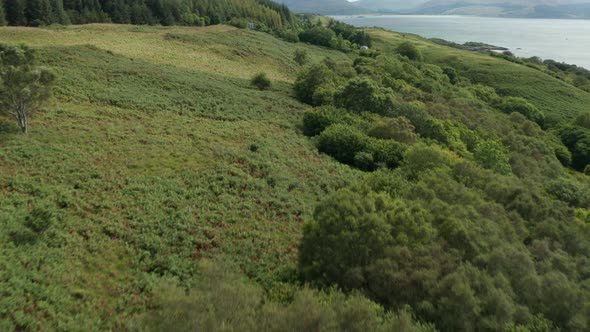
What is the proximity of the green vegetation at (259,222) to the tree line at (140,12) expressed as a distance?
48352 mm

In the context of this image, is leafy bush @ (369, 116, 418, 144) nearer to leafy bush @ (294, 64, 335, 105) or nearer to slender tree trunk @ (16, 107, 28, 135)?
leafy bush @ (294, 64, 335, 105)

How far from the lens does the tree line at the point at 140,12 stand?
75.6m

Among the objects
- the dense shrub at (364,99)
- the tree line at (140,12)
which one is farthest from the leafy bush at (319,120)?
the tree line at (140,12)

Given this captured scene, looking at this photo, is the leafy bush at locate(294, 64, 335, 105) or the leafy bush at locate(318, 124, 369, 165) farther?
the leafy bush at locate(294, 64, 335, 105)

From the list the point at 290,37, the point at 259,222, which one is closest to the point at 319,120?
the point at 259,222

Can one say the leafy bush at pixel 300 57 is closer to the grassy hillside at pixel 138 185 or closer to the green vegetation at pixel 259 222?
the grassy hillside at pixel 138 185

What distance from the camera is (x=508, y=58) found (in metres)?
113

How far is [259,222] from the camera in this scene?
1873cm

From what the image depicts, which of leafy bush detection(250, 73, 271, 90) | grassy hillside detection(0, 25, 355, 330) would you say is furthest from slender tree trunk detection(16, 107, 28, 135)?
leafy bush detection(250, 73, 271, 90)

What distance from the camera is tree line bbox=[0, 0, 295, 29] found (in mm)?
75625

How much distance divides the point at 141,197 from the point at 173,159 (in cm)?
546

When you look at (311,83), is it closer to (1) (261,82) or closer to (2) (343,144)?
(1) (261,82)

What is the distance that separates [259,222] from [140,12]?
9499 centimetres

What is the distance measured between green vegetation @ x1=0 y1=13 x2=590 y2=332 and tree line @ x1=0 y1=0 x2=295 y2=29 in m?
48.4
